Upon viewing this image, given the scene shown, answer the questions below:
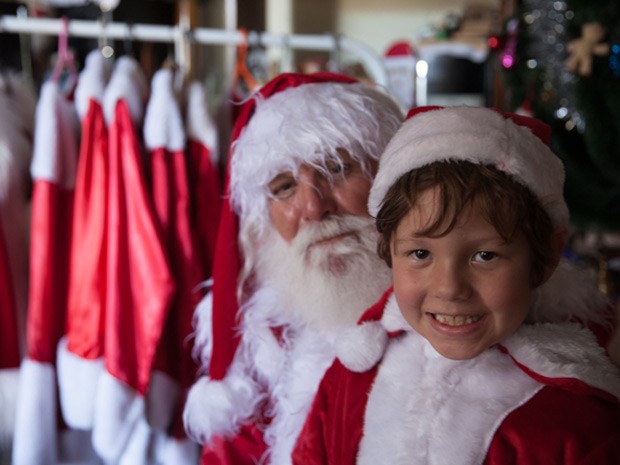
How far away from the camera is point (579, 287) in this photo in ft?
2.82

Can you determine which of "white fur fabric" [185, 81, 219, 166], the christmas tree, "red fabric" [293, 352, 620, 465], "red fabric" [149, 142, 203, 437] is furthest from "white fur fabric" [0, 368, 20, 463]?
the christmas tree

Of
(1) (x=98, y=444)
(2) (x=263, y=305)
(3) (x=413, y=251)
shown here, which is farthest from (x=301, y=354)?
(1) (x=98, y=444)

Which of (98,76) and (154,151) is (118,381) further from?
(98,76)

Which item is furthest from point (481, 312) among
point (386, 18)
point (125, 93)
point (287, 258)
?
point (386, 18)

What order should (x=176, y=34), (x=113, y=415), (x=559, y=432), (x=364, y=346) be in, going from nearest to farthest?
(x=559, y=432), (x=364, y=346), (x=113, y=415), (x=176, y=34)

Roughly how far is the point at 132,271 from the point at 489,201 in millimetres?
938

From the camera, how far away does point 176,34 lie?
145cm

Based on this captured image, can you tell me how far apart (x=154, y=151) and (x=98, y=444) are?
0.68 metres

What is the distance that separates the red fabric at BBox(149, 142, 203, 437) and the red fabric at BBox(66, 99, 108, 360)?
12cm

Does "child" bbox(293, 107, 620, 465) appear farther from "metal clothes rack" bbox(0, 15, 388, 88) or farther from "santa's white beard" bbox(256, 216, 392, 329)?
"metal clothes rack" bbox(0, 15, 388, 88)

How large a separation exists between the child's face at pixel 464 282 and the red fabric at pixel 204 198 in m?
0.80

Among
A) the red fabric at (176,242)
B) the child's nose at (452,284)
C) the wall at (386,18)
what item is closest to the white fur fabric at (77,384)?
the red fabric at (176,242)

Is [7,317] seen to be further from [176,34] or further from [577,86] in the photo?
[577,86]

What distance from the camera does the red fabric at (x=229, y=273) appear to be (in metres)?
1.13
